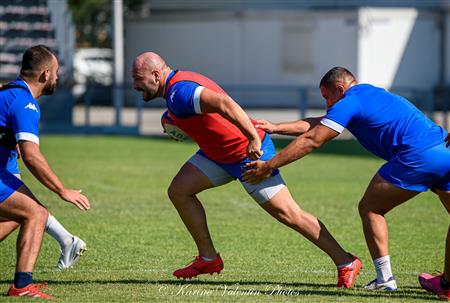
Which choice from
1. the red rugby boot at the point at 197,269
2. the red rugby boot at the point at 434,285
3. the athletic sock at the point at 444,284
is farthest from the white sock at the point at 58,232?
the athletic sock at the point at 444,284

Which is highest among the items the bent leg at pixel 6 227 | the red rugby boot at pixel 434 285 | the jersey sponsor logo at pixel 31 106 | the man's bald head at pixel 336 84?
the man's bald head at pixel 336 84

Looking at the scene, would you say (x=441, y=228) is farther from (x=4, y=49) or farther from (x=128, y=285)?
(x=4, y=49)

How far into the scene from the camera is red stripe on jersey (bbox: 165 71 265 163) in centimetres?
771

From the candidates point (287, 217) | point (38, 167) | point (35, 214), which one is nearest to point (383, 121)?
point (287, 217)

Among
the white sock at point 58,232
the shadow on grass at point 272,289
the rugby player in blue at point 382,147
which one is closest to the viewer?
the rugby player in blue at point 382,147

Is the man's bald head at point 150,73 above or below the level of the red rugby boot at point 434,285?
above

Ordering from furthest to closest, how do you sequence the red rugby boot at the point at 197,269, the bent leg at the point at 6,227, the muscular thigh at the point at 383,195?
the red rugby boot at the point at 197,269, the bent leg at the point at 6,227, the muscular thigh at the point at 383,195

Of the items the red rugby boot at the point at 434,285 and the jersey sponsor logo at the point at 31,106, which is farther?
the red rugby boot at the point at 434,285

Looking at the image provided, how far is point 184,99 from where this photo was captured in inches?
294

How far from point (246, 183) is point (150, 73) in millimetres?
1161

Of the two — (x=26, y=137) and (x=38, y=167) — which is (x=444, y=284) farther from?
(x=26, y=137)

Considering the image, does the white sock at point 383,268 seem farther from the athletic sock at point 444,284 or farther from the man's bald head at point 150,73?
the man's bald head at point 150,73

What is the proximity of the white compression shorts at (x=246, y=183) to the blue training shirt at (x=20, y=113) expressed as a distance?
1518mm

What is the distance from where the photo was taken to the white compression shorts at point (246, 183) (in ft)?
25.7
